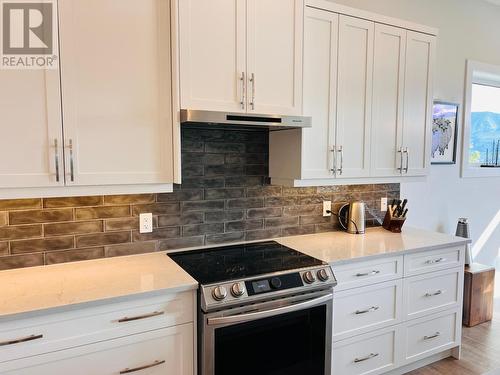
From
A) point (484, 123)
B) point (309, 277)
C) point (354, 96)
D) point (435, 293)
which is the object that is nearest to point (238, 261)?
point (309, 277)

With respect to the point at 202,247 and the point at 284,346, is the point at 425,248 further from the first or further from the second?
the point at 202,247

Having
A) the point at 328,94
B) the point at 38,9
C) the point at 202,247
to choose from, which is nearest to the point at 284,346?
the point at 202,247

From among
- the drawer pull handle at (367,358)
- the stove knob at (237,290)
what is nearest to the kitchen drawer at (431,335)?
the drawer pull handle at (367,358)

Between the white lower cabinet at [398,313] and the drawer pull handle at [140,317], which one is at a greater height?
the drawer pull handle at [140,317]

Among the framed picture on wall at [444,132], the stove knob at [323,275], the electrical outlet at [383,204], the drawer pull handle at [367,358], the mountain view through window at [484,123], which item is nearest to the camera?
the stove knob at [323,275]

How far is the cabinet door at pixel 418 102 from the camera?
2705 mm

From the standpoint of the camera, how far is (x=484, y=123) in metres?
4.01

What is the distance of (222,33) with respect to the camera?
197 cm

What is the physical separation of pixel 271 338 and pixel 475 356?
1937 millimetres

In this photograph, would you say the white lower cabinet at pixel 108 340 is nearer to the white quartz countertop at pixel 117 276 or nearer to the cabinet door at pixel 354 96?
the white quartz countertop at pixel 117 276

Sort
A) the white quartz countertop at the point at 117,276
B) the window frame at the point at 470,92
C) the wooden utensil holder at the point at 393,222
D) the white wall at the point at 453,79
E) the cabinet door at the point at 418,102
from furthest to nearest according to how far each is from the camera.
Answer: the window frame at the point at 470,92 < the white wall at the point at 453,79 < the wooden utensil holder at the point at 393,222 < the cabinet door at the point at 418,102 < the white quartz countertop at the point at 117,276

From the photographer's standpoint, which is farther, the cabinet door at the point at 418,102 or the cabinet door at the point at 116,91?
the cabinet door at the point at 418,102

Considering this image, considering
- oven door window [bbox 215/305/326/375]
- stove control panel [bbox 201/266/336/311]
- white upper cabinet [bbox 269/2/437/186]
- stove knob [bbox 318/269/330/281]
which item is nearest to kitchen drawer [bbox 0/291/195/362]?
stove control panel [bbox 201/266/336/311]

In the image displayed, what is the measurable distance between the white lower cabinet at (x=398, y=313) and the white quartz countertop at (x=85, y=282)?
→ 38.6 inches
